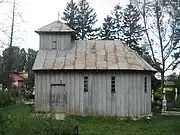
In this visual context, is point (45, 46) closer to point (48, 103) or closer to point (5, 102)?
point (48, 103)

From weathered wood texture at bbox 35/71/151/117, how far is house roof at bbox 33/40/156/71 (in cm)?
47

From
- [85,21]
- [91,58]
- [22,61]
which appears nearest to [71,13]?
[85,21]

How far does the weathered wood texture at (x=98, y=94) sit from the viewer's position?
91.0ft

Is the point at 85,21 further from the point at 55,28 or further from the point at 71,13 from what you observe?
the point at 55,28

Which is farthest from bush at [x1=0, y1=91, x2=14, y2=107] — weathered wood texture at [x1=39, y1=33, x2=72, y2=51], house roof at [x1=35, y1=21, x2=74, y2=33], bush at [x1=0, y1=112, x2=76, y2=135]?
bush at [x1=0, y1=112, x2=76, y2=135]

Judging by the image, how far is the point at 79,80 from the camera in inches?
1105

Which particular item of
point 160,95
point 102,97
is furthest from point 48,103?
point 160,95

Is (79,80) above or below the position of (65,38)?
below

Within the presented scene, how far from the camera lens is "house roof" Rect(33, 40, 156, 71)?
1105 inches

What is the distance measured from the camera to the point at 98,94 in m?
27.8

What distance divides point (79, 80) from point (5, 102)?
Result: 11982 millimetres

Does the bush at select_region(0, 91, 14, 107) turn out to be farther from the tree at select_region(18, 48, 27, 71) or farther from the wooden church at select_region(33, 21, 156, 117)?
the tree at select_region(18, 48, 27, 71)

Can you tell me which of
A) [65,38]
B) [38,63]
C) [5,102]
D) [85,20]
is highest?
[85,20]

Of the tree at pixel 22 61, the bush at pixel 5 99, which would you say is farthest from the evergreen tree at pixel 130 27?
the tree at pixel 22 61
